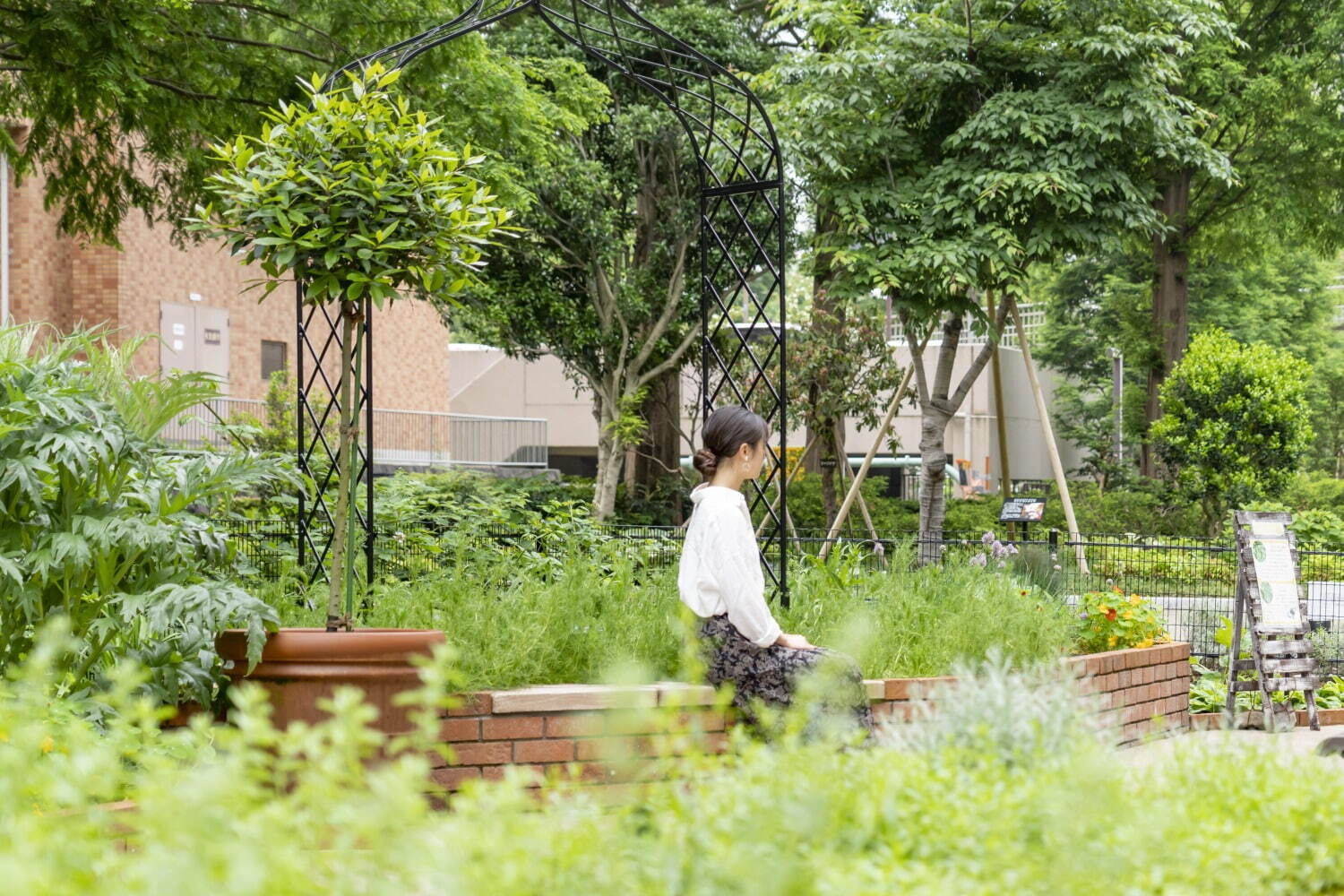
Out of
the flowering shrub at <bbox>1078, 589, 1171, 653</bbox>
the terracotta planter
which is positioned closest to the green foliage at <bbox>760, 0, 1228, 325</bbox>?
the flowering shrub at <bbox>1078, 589, 1171, 653</bbox>

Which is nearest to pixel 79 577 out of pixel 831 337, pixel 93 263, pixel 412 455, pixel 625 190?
pixel 831 337

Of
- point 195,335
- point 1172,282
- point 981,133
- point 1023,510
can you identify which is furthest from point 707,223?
point 195,335

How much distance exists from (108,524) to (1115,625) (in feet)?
17.8

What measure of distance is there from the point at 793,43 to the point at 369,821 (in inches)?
855

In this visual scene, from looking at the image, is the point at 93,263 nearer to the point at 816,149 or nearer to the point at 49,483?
the point at 816,149

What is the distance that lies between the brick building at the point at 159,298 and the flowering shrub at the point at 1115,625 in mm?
14692

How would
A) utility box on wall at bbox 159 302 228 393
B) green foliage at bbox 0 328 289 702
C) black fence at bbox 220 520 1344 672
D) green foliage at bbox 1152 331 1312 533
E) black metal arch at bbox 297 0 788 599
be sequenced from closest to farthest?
green foliage at bbox 0 328 289 702, black metal arch at bbox 297 0 788 599, black fence at bbox 220 520 1344 672, green foliage at bbox 1152 331 1312 533, utility box on wall at bbox 159 302 228 393

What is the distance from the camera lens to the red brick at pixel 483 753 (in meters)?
5.09

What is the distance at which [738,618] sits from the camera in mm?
4793

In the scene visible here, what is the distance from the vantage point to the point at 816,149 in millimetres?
14102

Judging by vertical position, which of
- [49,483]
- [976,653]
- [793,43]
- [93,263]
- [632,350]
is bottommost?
[976,653]

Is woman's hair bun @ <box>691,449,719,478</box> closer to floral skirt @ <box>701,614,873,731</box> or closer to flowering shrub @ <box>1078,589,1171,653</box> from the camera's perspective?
floral skirt @ <box>701,614,873,731</box>

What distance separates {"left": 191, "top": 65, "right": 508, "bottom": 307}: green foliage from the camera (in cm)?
507

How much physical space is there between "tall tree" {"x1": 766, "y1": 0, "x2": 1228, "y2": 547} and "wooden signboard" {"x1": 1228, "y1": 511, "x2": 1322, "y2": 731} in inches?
225
